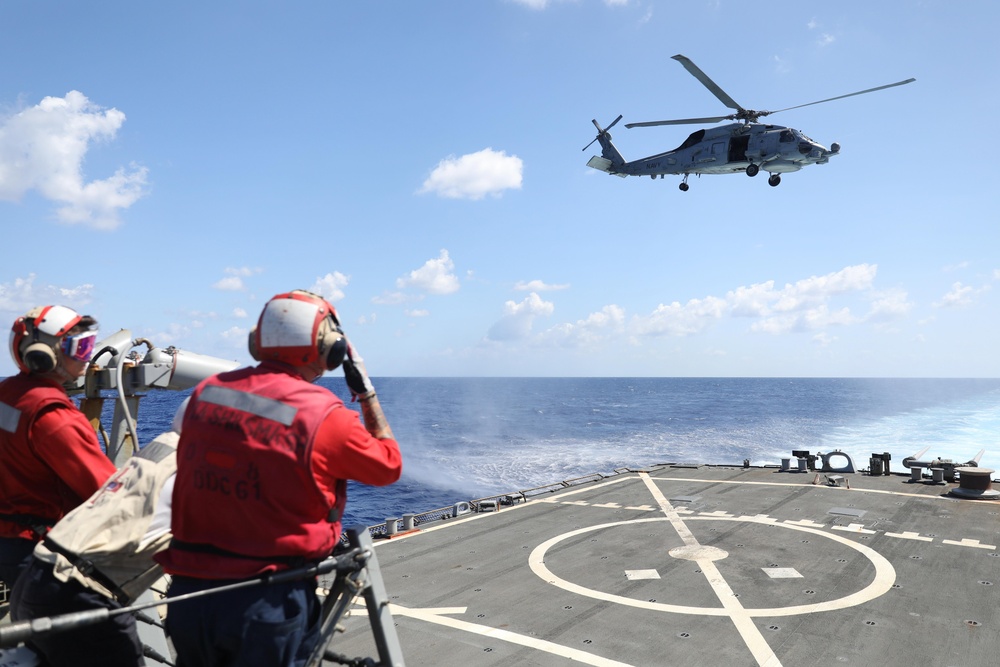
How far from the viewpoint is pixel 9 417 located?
3.52 m

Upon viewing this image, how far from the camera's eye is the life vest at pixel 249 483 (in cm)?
281

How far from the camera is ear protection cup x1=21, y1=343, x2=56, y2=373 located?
366cm

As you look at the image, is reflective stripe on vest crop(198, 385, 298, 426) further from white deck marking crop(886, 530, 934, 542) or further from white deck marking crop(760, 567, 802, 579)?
white deck marking crop(886, 530, 934, 542)

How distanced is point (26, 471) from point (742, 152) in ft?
87.1

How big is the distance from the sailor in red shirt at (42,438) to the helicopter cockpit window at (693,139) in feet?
88.2

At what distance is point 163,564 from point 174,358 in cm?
234

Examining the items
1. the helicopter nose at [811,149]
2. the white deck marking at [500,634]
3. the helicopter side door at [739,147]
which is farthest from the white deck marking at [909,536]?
the helicopter side door at [739,147]

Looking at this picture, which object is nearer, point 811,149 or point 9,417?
point 9,417

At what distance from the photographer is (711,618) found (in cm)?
946

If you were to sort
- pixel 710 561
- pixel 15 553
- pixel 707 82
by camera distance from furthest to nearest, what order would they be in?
pixel 707 82 → pixel 710 561 → pixel 15 553

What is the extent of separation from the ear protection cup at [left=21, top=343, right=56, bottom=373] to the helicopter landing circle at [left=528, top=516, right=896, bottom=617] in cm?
877

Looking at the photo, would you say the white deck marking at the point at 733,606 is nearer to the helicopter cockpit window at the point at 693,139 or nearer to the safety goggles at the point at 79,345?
the safety goggles at the point at 79,345

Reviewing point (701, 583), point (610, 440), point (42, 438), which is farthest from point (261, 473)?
point (610, 440)

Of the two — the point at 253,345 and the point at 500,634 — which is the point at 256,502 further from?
the point at 500,634
